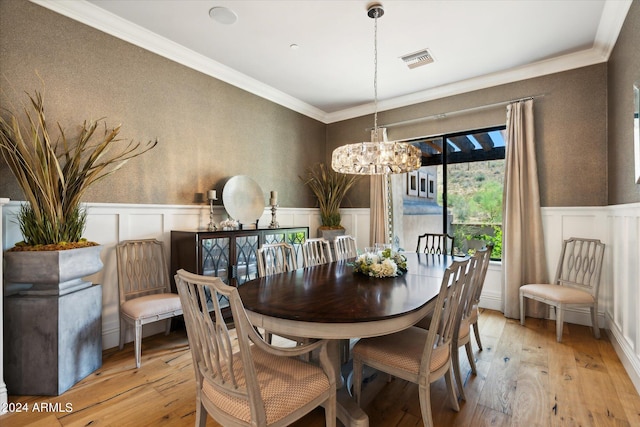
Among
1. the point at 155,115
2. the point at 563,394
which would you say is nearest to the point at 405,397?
the point at 563,394

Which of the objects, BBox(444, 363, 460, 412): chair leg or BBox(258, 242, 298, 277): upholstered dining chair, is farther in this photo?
BBox(258, 242, 298, 277): upholstered dining chair

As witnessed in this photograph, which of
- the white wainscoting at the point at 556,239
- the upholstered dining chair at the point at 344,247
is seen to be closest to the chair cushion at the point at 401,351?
the upholstered dining chair at the point at 344,247

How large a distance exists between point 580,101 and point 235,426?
13.8 feet

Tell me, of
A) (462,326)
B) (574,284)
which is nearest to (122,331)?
(462,326)

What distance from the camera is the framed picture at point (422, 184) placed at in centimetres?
455

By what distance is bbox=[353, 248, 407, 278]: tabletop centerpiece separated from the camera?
2.20 metres

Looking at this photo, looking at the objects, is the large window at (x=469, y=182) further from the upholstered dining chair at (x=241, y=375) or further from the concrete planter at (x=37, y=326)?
the concrete planter at (x=37, y=326)

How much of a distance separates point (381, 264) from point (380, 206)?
2.43 meters

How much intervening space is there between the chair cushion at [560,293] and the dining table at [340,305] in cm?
144

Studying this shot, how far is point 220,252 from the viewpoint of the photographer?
299cm

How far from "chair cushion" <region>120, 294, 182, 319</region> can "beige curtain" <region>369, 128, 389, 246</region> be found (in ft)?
9.48

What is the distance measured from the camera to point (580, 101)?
3250mm

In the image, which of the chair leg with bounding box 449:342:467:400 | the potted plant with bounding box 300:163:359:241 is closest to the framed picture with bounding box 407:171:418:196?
the potted plant with bounding box 300:163:359:241

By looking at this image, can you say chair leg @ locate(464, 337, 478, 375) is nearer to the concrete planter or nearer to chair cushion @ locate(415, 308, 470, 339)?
chair cushion @ locate(415, 308, 470, 339)
